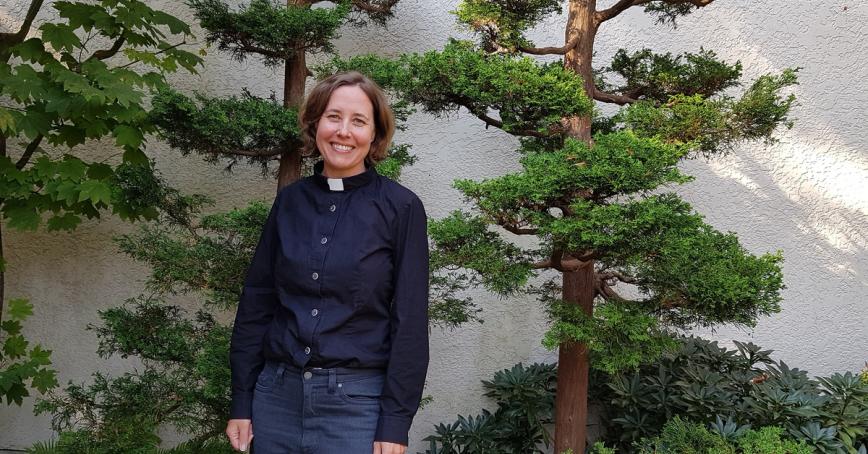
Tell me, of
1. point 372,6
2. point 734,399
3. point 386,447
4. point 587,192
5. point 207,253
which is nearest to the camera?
point 386,447

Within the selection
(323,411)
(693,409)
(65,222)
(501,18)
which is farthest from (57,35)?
(693,409)

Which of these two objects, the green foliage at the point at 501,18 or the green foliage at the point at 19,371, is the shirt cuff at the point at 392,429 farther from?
the green foliage at the point at 19,371

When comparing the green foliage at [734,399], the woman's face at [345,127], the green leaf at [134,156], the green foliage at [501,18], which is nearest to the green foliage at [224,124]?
the green leaf at [134,156]

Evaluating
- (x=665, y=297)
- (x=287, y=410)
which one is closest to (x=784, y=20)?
(x=665, y=297)

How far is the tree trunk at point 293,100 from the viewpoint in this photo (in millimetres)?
2654

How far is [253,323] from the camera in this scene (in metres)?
1.77

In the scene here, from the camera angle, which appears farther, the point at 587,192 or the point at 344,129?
the point at 587,192

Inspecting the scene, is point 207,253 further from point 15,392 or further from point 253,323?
point 15,392

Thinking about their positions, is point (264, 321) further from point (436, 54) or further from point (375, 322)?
point (436, 54)

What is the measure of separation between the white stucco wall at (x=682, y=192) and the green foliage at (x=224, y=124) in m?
0.97

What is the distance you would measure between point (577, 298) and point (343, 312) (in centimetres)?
127

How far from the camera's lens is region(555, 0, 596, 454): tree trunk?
8.39 ft

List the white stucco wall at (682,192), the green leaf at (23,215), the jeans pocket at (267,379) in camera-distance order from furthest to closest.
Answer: the white stucco wall at (682,192)
the green leaf at (23,215)
the jeans pocket at (267,379)

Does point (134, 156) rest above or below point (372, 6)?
below
